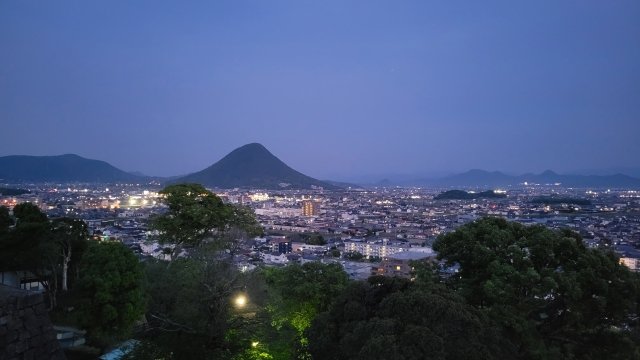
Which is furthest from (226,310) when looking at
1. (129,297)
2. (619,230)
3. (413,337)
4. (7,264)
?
(619,230)

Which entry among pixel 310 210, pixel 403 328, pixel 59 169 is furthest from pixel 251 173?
pixel 403 328

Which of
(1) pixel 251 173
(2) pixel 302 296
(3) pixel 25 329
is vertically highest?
(1) pixel 251 173

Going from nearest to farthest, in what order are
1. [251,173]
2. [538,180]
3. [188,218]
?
[188,218], [251,173], [538,180]

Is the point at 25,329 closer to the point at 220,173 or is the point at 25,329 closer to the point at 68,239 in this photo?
the point at 68,239

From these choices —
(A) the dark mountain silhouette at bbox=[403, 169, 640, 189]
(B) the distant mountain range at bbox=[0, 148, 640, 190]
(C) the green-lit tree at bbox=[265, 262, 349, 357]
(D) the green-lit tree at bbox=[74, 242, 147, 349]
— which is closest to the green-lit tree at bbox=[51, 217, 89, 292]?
(D) the green-lit tree at bbox=[74, 242, 147, 349]

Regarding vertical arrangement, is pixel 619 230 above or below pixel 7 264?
below

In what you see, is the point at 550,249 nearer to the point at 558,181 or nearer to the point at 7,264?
the point at 7,264

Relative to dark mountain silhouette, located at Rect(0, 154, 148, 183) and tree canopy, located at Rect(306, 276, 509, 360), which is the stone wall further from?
dark mountain silhouette, located at Rect(0, 154, 148, 183)
